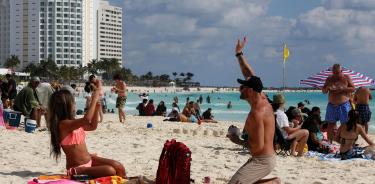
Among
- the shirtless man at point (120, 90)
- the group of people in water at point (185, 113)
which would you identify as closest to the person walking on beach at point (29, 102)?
the shirtless man at point (120, 90)

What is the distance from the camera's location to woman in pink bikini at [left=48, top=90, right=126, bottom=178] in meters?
5.10

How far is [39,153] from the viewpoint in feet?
26.4

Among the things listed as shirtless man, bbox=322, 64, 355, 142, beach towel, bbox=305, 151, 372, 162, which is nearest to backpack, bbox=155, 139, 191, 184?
beach towel, bbox=305, 151, 372, 162

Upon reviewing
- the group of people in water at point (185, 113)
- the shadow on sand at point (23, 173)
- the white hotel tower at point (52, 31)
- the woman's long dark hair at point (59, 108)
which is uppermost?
the white hotel tower at point (52, 31)

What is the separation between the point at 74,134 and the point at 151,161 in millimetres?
2506

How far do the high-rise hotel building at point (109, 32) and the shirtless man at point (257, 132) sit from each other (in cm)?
13748

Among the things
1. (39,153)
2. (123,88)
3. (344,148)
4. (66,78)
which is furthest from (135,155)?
(66,78)

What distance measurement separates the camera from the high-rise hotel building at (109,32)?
144125mm

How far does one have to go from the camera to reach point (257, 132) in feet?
15.2

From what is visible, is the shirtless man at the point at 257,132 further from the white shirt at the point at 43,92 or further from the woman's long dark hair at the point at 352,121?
the white shirt at the point at 43,92

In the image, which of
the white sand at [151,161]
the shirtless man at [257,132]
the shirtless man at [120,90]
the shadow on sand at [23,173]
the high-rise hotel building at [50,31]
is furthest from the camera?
the high-rise hotel building at [50,31]

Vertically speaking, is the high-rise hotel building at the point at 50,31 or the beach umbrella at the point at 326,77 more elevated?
the high-rise hotel building at the point at 50,31

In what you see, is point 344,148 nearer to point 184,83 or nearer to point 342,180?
point 342,180

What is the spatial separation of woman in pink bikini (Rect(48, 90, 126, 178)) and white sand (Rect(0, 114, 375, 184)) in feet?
3.18
